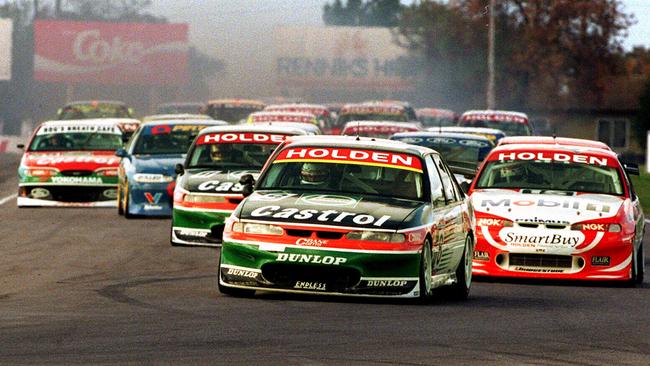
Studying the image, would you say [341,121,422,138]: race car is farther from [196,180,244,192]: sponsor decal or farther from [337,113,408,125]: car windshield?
[196,180,244,192]: sponsor decal

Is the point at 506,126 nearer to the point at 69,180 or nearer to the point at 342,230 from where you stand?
the point at 69,180

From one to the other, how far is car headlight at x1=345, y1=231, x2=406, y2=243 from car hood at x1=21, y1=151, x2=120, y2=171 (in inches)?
508

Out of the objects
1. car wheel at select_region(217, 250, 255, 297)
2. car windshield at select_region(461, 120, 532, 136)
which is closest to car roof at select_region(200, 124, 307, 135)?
car wheel at select_region(217, 250, 255, 297)

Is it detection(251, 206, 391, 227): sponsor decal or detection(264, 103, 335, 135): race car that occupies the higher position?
detection(251, 206, 391, 227): sponsor decal

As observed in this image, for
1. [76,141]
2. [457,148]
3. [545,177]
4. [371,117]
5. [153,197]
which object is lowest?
[371,117]

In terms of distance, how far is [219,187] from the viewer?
60.1 ft

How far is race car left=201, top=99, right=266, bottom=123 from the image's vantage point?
44844 millimetres

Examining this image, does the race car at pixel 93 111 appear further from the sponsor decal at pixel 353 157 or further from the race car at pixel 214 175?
the sponsor decal at pixel 353 157

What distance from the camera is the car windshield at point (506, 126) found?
117 feet

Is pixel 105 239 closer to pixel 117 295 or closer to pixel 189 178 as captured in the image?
pixel 189 178

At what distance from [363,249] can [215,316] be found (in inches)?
55.9

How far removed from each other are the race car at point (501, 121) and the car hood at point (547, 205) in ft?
63.9

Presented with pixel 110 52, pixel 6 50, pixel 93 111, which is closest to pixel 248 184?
pixel 93 111

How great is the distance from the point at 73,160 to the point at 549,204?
10609 millimetres
